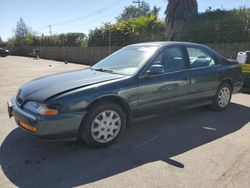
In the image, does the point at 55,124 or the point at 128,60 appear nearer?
the point at 55,124

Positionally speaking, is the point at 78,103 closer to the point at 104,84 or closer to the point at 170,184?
the point at 104,84

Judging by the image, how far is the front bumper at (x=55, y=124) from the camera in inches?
150

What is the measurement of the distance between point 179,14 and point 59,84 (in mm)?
12131

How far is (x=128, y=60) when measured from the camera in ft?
16.8

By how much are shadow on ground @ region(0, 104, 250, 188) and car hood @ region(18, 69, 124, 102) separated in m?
0.79

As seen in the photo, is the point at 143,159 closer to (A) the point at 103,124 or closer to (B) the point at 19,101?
(A) the point at 103,124

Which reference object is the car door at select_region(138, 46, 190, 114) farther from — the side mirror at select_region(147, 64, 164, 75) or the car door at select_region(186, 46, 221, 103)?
the car door at select_region(186, 46, 221, 103)

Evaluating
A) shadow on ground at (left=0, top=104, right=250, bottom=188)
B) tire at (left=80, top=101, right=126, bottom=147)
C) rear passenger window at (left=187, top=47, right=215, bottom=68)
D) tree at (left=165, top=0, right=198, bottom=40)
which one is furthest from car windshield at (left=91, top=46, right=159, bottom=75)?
tree at (left=165, top=0, right=198, bottom=40)

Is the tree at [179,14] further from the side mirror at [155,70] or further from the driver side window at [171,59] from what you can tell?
the side mirror at [155,70]

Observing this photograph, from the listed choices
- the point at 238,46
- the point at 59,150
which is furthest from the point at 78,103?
the point at 238,46

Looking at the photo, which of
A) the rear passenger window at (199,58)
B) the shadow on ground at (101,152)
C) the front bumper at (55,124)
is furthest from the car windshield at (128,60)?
the front bumper at (55,124)

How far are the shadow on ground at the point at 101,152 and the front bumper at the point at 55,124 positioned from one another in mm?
332

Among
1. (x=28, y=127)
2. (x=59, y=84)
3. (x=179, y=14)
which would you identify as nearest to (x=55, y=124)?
(x=28, y=127)

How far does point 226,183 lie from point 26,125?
262 centimetres
